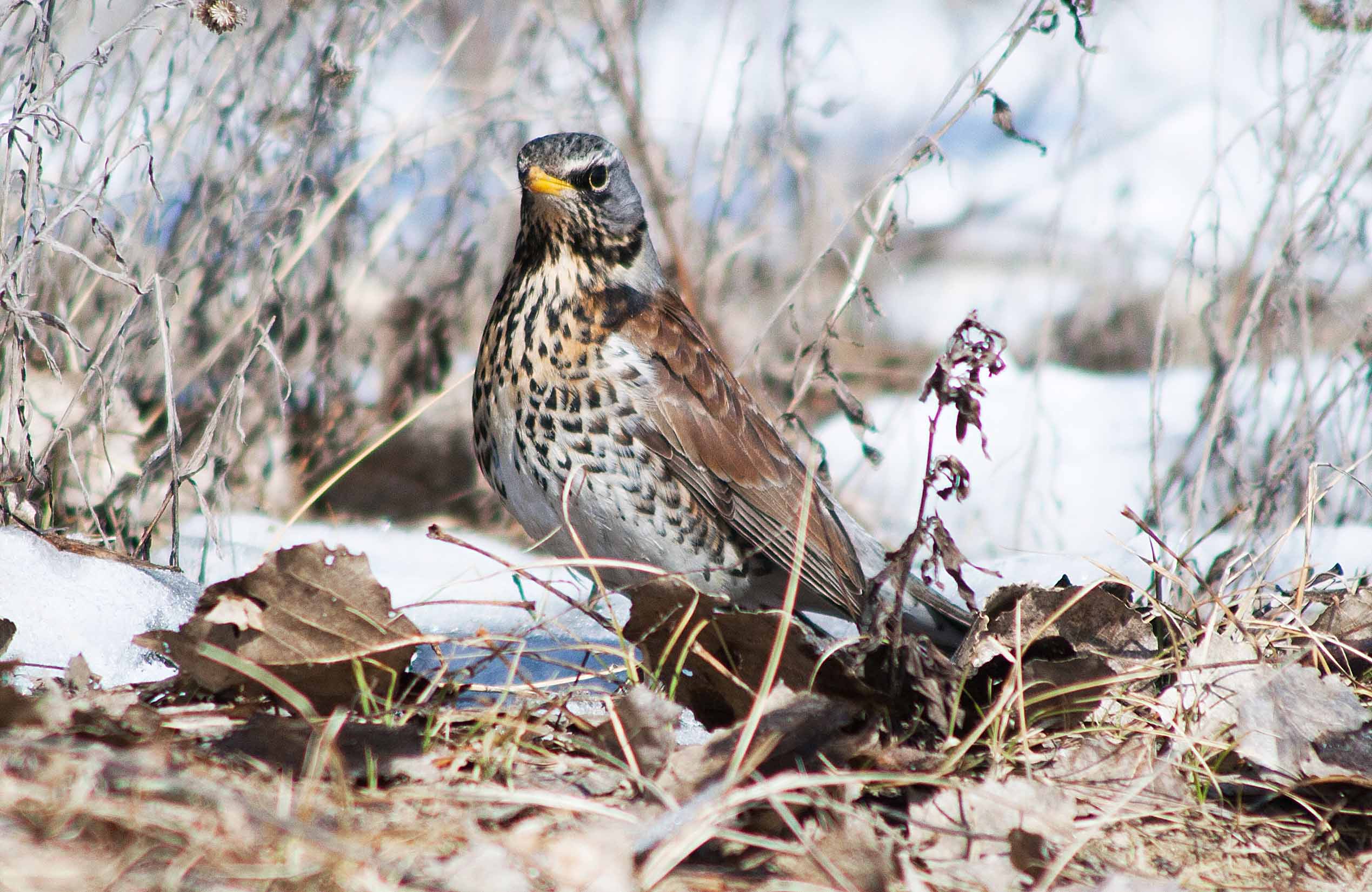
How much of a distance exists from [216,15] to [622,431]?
134 centimetres

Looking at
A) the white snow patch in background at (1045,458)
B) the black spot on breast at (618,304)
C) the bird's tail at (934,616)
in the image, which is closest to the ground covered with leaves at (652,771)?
the bird's tail at (934,616)

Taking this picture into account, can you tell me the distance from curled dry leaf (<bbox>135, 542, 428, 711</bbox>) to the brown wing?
1255 millimetres

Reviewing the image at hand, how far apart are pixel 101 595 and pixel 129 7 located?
9.99ft

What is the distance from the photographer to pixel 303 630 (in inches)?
73.7

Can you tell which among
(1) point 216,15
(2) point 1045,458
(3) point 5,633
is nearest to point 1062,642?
(3) point 5,633

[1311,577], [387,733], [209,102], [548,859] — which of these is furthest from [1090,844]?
[209,102]

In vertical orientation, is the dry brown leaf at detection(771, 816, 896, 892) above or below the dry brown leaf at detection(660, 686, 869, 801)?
below

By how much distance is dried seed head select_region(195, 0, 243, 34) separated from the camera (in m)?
2.84

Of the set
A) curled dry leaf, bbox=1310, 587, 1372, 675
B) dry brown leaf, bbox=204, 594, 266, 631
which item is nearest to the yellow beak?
dry brown leaf, bbox=204, 594, 266, 631

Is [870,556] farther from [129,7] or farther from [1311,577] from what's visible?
[129,7]

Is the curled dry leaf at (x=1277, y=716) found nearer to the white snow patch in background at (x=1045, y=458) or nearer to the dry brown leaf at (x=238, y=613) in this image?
the dry brown leaf at (x=238, y=613)

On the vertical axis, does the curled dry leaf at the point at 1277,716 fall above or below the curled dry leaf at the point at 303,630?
above

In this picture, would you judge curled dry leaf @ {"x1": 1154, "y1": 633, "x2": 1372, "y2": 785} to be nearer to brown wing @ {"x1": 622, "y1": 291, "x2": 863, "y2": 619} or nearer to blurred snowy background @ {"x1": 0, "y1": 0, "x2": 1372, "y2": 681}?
blurred snowy background @ {"x1": 0, "y1": 0, "x2": 1372, "y2": 681}

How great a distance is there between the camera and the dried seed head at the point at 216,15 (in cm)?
284
